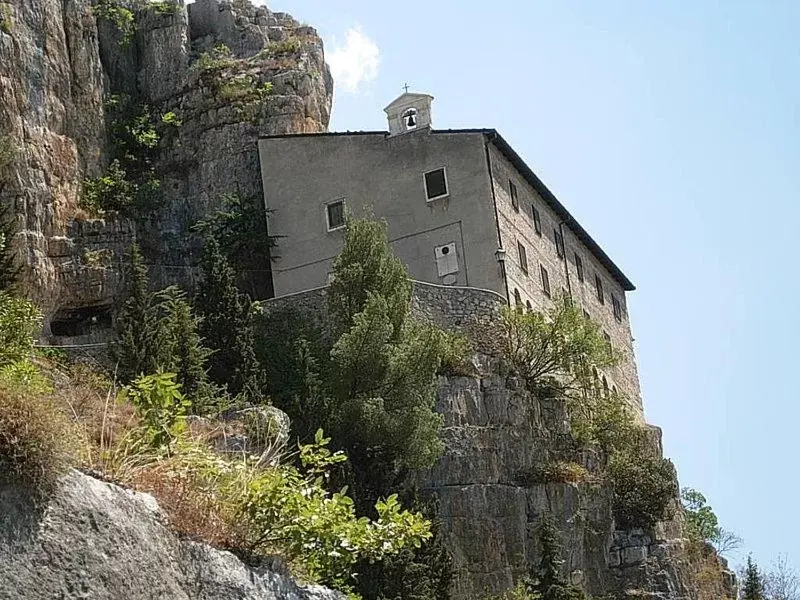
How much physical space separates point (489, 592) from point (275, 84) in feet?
71.7

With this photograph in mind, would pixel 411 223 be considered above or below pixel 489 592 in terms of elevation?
above

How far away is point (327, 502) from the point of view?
34.3 ft

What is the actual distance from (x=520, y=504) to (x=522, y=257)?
1031cm

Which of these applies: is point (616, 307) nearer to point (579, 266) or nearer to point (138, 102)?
point (579, 266)

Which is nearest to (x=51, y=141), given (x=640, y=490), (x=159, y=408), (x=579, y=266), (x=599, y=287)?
(x=579, y=266)

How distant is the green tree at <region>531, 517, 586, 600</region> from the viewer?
79.9ft

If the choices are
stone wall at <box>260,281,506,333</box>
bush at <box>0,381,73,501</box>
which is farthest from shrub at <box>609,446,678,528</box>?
bush at <box>0,381,73,501</box>

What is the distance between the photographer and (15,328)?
18.0 m

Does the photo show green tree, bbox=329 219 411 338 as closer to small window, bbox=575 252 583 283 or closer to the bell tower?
the bell tower

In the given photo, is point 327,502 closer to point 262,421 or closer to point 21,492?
point 21,492

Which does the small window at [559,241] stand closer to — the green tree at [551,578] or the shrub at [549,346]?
the shrub at [549,346]

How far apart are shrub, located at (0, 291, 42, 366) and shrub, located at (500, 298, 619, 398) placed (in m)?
13.1

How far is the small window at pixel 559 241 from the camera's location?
41.9 metres

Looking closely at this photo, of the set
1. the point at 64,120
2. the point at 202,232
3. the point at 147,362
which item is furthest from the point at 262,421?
the point at 64,120
